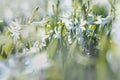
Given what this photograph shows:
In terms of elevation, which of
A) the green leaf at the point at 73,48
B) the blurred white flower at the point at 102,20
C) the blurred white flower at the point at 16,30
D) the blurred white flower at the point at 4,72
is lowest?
the blurred white flower at the point at 4,72

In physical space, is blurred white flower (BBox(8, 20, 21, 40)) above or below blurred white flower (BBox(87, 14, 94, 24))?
below

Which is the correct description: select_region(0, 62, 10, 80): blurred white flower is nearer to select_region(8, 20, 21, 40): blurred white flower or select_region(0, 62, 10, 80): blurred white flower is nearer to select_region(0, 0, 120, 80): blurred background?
select_region(0, 0, 120, 80): blurred background

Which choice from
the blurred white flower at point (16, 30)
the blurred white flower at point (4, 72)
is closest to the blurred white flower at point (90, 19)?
the blurred white flower at point (16, 30)

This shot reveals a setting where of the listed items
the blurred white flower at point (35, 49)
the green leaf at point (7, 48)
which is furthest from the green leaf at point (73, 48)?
the green leaf at point (7, 48)

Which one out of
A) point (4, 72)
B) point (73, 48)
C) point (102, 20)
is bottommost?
point (4, 72)

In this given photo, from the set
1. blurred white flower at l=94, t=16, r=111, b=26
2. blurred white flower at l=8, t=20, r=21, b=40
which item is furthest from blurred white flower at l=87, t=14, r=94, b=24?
blurred white flower at l=8, t=20, r=21, b=40

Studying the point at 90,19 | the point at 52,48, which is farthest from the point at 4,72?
the point at 90,19

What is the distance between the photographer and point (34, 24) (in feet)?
5.25

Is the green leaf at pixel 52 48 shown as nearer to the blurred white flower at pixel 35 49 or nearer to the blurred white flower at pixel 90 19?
the blurred white flower at pixel 35 49

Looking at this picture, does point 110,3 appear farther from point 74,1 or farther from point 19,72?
point 19,72

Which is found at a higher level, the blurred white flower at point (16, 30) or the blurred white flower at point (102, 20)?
the blurred white flower at point (102, 20)

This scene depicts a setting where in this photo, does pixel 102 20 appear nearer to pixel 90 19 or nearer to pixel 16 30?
pixel 90 19

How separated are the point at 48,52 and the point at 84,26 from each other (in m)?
0.20

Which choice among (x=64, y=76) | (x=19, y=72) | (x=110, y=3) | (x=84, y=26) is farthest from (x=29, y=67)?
Answer: (x=110, y=3)
